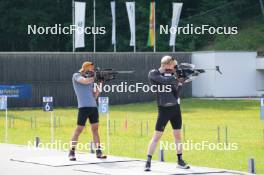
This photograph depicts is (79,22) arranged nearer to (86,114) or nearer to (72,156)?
(86,114)

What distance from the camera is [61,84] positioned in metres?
53.6

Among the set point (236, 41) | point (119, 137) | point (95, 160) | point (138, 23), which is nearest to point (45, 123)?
point (119, 137)

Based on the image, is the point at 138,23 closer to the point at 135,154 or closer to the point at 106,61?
the point at 106,61

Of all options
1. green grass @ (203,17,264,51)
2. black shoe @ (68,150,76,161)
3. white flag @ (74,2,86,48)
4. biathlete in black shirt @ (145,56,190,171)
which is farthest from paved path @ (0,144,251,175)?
green grass @ (203,17,264,51)

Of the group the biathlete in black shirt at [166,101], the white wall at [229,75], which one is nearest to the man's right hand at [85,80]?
the biathlete in black shirt at [166,101]

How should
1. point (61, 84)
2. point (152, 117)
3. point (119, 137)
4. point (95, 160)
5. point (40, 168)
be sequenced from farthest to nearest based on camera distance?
point (61, 84) < point (152, 117) < point (119, 137) < point (95, 160) < point (40, 168)

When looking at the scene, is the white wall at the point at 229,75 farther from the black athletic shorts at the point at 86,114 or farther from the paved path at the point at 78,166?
the black athletic shorts at the point at 86,114

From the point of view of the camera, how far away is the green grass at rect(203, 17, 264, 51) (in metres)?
64.1

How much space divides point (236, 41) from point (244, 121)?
3034cm

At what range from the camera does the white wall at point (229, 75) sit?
56.3 meters

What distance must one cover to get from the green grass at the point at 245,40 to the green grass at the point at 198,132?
1461 centimetres

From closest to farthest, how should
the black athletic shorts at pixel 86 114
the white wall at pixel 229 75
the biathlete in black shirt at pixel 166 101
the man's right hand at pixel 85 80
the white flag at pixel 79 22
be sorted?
the biathlete in black shirt at pixel 166 101
the man's right hand at pixel 85 80
the black athletic shorts at pixel 86 114
the white flag at pixel 79 22
the white wall at pixel 229 75

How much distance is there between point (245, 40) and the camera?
214ft

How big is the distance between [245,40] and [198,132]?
37275 millimetres
